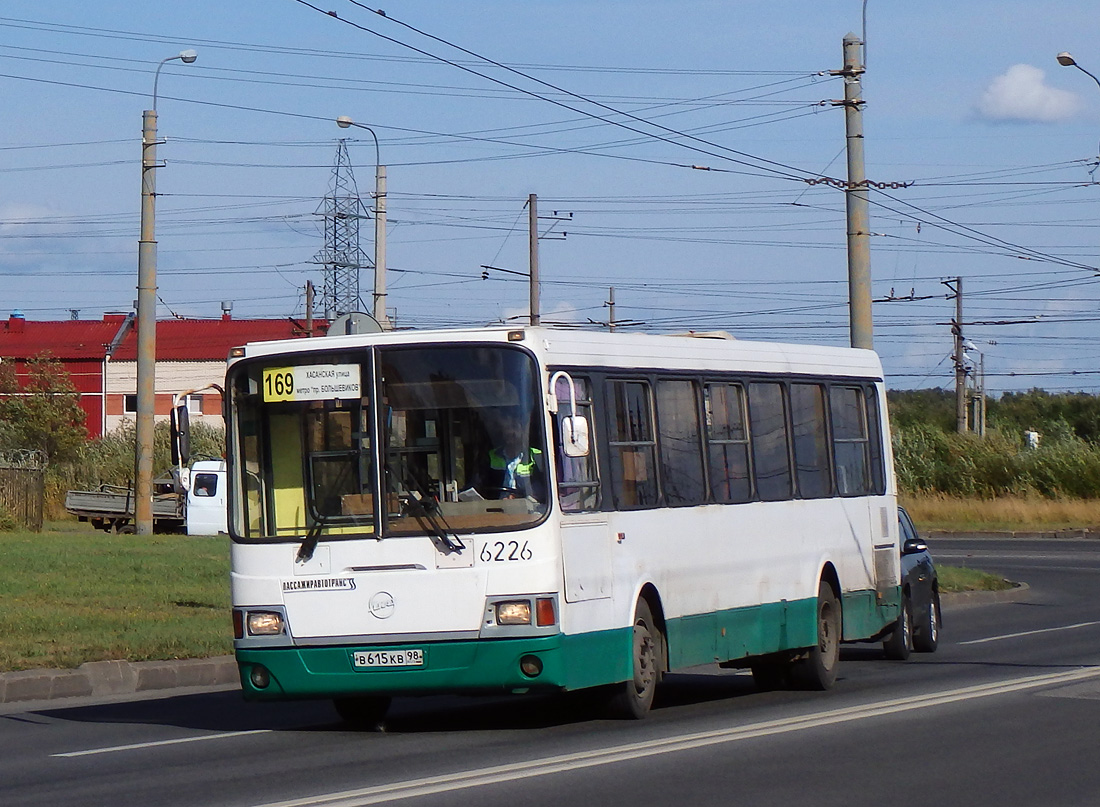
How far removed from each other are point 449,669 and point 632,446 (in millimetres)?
2229

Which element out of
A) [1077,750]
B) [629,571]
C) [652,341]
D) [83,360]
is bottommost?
[1077,750]

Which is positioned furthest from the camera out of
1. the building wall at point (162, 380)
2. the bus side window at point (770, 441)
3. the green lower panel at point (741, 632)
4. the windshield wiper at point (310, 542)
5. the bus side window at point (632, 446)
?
the building wall at point (162, 380)

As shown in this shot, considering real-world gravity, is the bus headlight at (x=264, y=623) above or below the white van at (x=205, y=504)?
below

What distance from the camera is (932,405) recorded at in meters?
96.6

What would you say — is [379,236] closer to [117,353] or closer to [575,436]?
[575,436]

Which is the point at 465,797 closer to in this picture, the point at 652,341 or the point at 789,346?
the point at 652,341

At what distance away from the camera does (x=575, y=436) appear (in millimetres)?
10570

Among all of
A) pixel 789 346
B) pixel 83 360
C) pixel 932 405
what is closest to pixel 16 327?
pixel 83 360

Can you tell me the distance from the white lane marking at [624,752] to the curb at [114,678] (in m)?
5.92

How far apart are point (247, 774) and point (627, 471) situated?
3652 mm

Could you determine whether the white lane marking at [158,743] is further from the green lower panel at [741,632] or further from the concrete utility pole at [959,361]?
the concrete utility pole at [959,361]

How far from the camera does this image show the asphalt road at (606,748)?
865 centimetres

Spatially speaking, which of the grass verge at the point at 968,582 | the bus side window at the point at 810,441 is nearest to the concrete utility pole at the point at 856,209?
the grass verge at the point at 968,582

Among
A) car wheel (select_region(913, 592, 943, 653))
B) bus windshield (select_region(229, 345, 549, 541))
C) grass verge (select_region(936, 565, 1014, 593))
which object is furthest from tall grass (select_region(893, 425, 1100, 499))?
bus windshield (select_region(229, 345, 549, 541))
